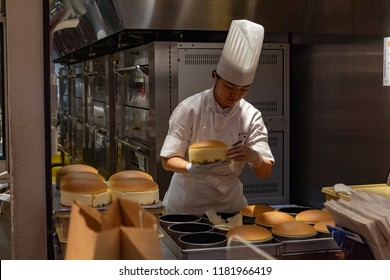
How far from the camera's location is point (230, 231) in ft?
5.02

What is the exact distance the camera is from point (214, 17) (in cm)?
350

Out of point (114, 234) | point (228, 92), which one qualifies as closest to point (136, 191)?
point (114, 234)

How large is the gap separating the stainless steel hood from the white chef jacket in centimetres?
114

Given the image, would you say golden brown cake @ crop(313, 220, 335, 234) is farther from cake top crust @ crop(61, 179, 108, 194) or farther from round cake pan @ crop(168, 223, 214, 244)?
cake top crust @ crop(61, 179, 108, 194)

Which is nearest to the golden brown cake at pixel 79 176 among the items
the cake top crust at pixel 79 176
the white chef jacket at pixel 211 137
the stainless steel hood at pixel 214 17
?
the cake top crust at pixel 79 176

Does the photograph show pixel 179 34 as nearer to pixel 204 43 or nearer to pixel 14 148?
pixel 204 43

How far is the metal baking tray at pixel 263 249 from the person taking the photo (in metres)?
1.33

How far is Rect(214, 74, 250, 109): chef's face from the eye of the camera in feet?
7.46

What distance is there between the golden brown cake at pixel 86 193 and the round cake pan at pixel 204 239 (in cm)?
26

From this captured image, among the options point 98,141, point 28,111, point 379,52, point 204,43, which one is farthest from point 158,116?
point 28,111

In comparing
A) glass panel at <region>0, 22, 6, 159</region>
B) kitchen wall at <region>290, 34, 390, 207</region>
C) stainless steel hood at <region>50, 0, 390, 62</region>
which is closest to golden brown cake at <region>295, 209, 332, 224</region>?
kitchen wall at <region>290, 34, 390, 207</region>

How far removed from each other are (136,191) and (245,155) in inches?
24.2

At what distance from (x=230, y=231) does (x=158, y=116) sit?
194 cm

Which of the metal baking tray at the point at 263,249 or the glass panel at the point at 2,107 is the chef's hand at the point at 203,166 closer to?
the metal baking tray at the point at 263,249
